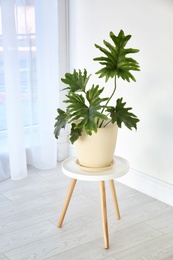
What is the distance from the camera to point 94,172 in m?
2.18

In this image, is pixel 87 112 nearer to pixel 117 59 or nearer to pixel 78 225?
pixel 117 59

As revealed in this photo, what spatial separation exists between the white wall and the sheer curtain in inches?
12.2

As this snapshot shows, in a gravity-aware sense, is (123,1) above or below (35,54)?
above

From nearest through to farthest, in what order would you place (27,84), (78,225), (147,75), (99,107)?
(99,107), (78,225), (147,75), (27,84)

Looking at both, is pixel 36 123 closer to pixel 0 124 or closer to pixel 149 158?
pixel 0 124

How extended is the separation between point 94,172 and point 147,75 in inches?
30.7

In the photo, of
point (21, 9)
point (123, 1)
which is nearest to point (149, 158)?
point (123, 1)

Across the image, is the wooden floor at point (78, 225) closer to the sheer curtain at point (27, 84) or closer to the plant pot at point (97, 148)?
the sheer curtain at point (27, 84)

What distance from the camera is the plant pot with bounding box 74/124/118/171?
215 cm

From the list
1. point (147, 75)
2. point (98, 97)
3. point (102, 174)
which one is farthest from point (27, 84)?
point (102, 174)

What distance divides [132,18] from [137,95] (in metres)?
0.46

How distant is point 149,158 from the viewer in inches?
108

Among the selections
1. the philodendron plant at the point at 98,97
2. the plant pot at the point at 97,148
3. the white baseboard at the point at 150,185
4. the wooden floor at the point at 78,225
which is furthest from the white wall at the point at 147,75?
the plant pot at the point at 97,148

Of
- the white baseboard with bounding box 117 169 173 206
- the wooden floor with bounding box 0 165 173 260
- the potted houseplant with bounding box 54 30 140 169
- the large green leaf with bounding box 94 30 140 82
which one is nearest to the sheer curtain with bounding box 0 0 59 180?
the wooden floor with bounding box 0 165 173 260
